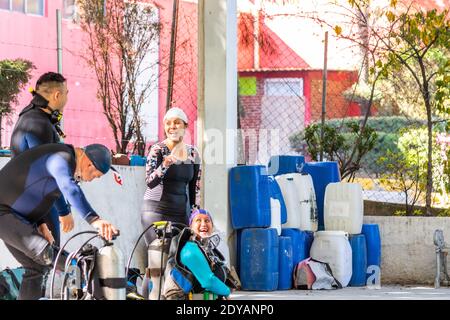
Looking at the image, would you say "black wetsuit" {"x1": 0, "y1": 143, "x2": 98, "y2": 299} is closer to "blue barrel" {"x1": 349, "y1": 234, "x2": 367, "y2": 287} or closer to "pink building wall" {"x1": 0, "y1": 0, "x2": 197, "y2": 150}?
"pink building wall" {"x1": 0, "y1": 0, "x2": 197, "y2": 150}

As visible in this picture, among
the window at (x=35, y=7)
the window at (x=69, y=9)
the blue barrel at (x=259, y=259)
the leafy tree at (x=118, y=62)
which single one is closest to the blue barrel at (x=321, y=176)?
the blue barrel at (x=259, y=259)

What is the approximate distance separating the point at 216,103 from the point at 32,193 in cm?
411

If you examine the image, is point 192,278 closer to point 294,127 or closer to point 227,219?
point 227,219

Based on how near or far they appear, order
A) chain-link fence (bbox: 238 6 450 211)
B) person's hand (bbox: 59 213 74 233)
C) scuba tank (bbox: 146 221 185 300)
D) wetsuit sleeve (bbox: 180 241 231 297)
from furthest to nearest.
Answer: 1. chain-link fence (bbox: 238 6 450 211)
2. scuba tank (bbox: 146 221 185 300)
3. wetsuit sleeve (bbox: 180 241 231 297)
4. person's hand (bbox: 59 213 74 233)

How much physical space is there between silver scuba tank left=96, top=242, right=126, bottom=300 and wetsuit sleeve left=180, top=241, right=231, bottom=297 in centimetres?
111

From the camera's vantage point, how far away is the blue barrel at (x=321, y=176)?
12234 mm

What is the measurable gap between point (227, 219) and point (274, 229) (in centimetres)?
42

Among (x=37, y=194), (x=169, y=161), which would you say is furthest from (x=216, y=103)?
(x=37, y=194)

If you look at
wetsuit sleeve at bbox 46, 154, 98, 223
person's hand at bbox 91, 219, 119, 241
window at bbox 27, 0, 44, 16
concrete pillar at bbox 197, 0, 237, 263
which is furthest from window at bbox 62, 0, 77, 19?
person's hand at bbox 91, 219, 119, 241

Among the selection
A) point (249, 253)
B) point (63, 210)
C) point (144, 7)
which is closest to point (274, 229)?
point (249, 253)

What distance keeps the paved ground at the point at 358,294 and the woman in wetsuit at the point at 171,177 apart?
42.6 inches

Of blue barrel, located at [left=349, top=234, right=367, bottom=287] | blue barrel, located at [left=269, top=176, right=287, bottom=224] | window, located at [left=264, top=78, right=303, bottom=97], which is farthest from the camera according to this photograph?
window, located at [left=264, top=78, right=303, bottom=97]

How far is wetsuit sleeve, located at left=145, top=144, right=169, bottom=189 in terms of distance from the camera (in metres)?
9.54

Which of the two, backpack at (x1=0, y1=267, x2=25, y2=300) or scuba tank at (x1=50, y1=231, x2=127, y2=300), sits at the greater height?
scuba tank at (x1=50, y1=231, x2=127, y2=300)
